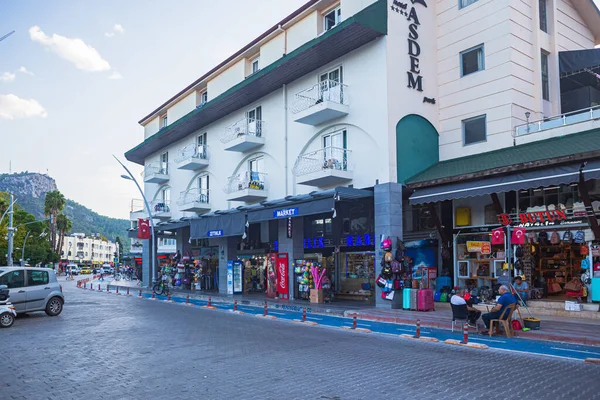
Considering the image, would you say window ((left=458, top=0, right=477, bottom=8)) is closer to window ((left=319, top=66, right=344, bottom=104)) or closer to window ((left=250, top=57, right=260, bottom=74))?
window ((left=319, top=66, right=344, bottom=104))

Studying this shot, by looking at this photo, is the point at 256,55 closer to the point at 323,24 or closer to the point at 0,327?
the point at 323,24

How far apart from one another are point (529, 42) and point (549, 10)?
2908mm

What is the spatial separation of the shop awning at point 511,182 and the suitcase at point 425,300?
3.30m

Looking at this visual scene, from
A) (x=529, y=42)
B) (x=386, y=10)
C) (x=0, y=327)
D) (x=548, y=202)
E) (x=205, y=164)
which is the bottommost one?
(x=0, y=327)

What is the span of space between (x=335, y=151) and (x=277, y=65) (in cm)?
485

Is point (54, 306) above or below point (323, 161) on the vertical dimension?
below

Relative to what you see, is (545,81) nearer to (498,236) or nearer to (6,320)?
(498,236)

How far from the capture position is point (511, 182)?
15.7m

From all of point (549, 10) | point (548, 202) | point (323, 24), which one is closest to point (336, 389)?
point (548, 202)

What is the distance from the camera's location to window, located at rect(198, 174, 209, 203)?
104ft

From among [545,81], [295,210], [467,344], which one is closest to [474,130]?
[545,81]

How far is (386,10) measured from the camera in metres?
19.7

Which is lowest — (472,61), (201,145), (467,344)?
(467,344)

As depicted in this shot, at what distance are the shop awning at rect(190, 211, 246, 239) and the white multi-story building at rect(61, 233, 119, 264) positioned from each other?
120171 mm
